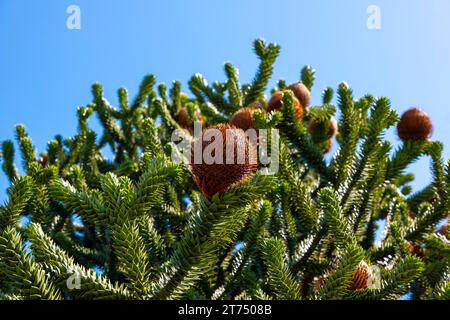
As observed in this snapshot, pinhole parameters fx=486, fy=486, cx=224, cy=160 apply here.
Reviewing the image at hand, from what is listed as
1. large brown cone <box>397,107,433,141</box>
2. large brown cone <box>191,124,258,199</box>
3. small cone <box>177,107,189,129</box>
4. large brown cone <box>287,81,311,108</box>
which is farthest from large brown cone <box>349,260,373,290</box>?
small cone <box>177,107,189,129</box>

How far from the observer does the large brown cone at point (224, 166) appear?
5.92ft

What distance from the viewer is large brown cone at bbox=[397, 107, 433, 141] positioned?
352 centimetres

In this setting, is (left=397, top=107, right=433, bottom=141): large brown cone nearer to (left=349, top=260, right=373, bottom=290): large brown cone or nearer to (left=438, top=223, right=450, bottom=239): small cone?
(left=438, top=223, right=450, bottom=239): small cone

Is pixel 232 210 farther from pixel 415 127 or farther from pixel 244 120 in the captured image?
pixel 415 127

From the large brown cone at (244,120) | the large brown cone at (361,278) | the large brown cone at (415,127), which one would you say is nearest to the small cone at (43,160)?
the large brown cone at (244,120)

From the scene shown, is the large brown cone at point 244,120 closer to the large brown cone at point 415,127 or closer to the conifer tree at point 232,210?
the conifer tree at point 232,210

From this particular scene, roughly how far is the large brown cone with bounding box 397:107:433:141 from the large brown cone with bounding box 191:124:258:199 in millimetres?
2053

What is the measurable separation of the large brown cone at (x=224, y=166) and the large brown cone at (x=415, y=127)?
205cm

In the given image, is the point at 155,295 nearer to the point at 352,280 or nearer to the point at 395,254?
the point at 352,280

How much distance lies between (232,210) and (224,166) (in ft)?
0.67

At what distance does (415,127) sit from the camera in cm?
352

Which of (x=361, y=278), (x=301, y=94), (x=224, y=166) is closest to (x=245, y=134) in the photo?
(x=224, y=166)

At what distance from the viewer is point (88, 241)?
424 cm
